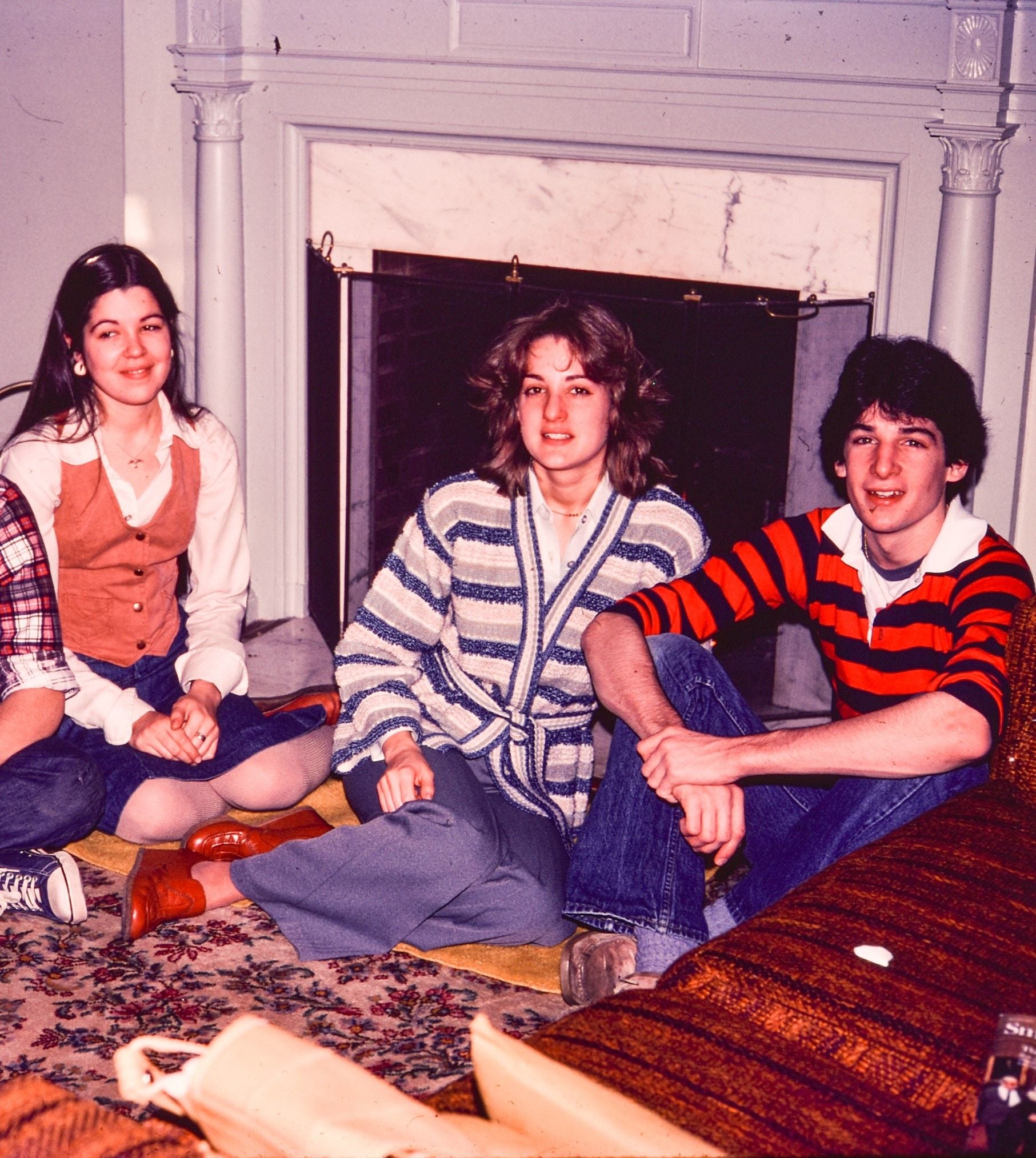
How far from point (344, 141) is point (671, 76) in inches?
33.3

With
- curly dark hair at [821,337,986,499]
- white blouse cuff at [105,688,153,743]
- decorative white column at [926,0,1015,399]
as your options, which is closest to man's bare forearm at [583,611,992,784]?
curly dark hair at [821,337,986,499]

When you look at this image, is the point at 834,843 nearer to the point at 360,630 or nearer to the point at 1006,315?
the point at 360,630

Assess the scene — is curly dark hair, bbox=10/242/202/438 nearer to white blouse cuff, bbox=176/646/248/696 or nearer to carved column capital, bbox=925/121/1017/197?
white blouse cuff, bbox=176/646/248/696

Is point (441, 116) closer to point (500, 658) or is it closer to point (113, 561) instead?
point (113, 561)

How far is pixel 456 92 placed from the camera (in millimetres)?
3264

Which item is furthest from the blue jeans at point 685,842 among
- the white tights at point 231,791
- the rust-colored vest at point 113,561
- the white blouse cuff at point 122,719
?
the rust-colored vest at point 113,561

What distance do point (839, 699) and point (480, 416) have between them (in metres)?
1.55

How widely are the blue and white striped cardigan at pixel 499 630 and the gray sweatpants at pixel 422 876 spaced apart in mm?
58

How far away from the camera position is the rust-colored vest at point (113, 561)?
2.44m

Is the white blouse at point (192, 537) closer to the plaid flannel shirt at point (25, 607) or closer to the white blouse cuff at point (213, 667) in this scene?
the white blouse cuff at point (213, 667)

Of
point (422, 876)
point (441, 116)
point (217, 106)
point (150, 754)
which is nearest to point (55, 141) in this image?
point (217, 106)

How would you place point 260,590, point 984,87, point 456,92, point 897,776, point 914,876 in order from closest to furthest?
point 914,876 → point 897,776 → point 984,87 → point 456,92 → point 260,590

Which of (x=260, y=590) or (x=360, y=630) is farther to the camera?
(x=260, y=590)

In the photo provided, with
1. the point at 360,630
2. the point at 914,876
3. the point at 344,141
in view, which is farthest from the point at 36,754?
the point at 344,141
